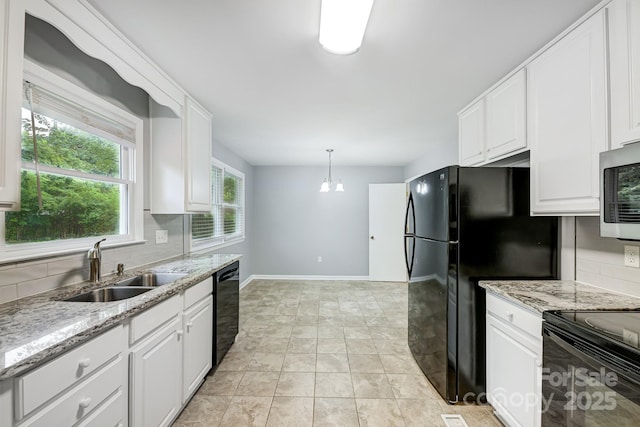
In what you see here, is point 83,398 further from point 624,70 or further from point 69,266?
point 624,70

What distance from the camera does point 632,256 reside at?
4.93ft

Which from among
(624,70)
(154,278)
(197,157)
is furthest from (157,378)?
(624,70)

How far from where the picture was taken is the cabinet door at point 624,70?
4.00 ft

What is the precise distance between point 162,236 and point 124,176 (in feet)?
2.08

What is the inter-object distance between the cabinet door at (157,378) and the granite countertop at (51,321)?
226 mm

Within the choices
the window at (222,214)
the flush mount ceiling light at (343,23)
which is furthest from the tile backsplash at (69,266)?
the flush mount ceiling light at (343,23)

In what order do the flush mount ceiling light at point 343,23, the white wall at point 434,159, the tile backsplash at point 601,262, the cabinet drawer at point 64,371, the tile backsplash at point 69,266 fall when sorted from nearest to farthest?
the cabinet drawer at point 64,371 → the flush mount ceiling light at point 343,23 → the tile backsplash at point 69,266 → the tile backsplash at point 601,262 → the white wall at point 434,159

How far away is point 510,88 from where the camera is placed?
1969 mm

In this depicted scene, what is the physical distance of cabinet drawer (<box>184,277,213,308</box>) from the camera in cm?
185

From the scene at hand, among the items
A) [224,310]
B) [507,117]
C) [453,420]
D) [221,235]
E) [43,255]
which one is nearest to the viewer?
[43,255]

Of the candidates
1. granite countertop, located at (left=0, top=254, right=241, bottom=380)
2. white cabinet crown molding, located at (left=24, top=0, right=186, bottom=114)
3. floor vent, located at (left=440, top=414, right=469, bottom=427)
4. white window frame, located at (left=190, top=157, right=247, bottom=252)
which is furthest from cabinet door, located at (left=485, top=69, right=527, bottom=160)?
white window frame, located at (left=190, top=157, right=247, bottom=252)

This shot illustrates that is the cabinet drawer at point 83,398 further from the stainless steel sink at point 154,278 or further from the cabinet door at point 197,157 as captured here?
the cabinet door at point 197,157

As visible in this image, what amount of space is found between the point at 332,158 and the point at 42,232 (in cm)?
413

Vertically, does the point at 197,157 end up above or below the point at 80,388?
above
